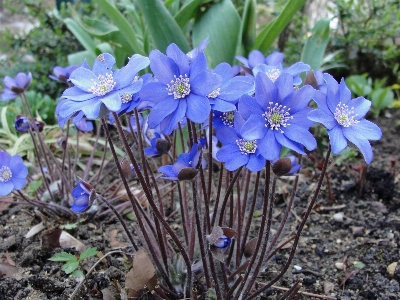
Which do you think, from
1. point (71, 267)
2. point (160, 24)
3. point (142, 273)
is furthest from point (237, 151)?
point (160, 24)

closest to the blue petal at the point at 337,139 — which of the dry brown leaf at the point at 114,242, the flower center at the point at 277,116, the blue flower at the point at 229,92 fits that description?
the flower center at the point at 277,116

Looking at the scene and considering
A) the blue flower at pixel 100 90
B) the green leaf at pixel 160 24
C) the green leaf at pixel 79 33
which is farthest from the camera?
the green leaf at pixel 79 33

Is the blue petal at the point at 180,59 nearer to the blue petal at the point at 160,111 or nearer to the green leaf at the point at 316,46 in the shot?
the blue petal at the point at 160,111

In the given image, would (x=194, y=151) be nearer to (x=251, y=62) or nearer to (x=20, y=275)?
(x=251, y=62)

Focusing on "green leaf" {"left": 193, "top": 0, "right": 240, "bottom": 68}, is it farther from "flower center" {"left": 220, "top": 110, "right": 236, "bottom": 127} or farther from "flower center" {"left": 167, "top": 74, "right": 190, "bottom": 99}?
"flower center" {"left": 167, "top": 74, "right": 190, "bottom": 99}

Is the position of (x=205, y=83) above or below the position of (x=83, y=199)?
above

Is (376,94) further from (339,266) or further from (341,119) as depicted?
(341,119)

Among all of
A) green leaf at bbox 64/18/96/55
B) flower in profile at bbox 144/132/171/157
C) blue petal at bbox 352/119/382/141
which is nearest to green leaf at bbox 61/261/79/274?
flower in profile at bbox 144/132/171/157
